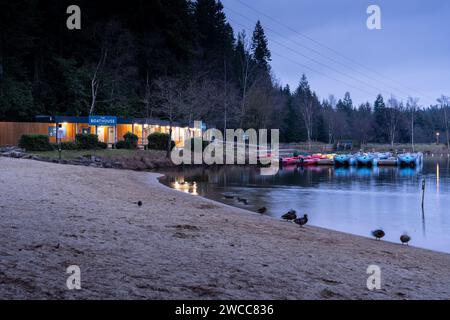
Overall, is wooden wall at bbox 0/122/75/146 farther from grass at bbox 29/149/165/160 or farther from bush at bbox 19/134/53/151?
grass at bbox 29/149/165/160

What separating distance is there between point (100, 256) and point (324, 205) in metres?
18.2

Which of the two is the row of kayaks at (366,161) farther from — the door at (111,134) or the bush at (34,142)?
the bush at (34,142)

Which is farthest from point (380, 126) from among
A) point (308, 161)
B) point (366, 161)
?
point (308, 161)

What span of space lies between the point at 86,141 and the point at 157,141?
11.9 m

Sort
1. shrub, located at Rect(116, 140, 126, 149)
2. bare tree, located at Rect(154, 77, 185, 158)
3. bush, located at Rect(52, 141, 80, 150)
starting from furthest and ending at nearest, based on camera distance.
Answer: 1. bare tree, located at Rect(154, 77, 185, 158)
2. shrub, located at Rect(116, 140, 126, 149)
3. bush, located at Rect(52, 141, 80, 150)

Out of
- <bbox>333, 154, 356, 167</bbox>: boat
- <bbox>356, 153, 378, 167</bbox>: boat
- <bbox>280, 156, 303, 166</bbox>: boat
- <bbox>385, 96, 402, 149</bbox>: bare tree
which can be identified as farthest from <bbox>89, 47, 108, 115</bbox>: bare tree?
<bbox>385, 96, 402, 149</bbox>: bare tree

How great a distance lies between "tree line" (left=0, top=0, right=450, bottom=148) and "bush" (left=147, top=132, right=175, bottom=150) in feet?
10.7

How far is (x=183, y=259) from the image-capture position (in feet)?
28.0

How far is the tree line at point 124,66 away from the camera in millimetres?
60750

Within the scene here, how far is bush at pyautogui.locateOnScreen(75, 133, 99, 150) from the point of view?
157 feet

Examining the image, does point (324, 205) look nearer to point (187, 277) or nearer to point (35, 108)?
point (187, 277)

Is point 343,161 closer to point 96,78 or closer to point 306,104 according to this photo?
point 96,78

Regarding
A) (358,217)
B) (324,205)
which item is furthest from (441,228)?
(324,205)

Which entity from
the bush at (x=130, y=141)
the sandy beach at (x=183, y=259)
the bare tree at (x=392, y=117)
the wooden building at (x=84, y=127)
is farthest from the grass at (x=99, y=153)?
the bare tree at (x=392, y=117)
